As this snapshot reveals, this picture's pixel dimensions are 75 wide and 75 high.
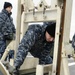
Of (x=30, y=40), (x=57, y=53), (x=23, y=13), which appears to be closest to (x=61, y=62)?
(x=57, y=53)

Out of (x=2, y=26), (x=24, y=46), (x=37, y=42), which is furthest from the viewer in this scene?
(x=2, y=26)

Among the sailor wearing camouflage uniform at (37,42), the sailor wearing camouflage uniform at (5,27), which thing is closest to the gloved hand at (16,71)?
the sailor wearing camouflage uniform at (37,42)

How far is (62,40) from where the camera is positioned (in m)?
3.51

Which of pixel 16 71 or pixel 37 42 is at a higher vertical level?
pixel 37 42

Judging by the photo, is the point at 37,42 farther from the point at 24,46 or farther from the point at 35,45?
the point at 24,46

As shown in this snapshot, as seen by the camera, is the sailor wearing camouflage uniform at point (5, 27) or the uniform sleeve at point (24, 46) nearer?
the uniform sleeve at point (24, 46)

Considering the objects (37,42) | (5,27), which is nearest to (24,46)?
(37,42)

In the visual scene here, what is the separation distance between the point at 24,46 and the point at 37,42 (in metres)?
0.30

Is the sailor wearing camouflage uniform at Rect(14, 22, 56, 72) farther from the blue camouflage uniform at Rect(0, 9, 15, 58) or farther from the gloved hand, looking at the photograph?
the blue camouflage uniform at Rect(0, 9, 15, 58)

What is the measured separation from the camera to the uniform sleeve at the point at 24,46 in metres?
3.75

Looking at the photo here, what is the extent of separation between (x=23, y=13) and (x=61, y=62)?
927 mm

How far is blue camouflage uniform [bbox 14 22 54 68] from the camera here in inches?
148

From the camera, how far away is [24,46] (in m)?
3.79

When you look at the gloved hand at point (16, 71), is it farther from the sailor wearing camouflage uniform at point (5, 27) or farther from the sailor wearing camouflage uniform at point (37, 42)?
the sailor wearing camouflage uniform at point (5, 27)
